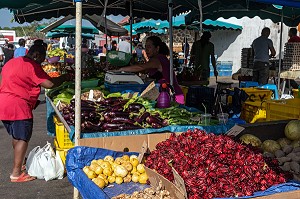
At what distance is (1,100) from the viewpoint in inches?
213

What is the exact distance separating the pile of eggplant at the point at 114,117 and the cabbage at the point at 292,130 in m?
1.47

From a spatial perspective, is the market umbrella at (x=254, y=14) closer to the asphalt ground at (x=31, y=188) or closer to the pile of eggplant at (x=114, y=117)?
the pile of eggplant at (x=114, y=117)

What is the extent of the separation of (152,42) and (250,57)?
6523mm

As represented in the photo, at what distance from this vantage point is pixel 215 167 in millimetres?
3076

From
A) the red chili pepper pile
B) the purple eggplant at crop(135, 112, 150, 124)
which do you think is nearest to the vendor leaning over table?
the purple eggplant at crop(135, 112, 150, 124)

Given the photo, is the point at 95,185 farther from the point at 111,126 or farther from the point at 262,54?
the point at 262,54

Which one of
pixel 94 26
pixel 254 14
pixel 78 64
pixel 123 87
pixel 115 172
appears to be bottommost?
pixel 115 172

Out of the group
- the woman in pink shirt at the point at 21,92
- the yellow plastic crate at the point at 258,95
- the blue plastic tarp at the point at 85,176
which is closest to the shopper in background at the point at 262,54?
the yellow plastic crate at the point at 258,95

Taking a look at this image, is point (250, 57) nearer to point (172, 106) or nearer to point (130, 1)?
point (130, 1)

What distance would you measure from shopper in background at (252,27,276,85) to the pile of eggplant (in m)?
5.96

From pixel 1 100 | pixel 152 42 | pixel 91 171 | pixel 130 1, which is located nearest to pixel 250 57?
pixel 130 1

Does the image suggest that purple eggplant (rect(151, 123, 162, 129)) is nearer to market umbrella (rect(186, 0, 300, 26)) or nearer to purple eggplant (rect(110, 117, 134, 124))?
purple eggplant (rect(110, 117, 134, 124))

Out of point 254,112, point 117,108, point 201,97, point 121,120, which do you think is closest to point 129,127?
point 121,120

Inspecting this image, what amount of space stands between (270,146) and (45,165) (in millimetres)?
3095
